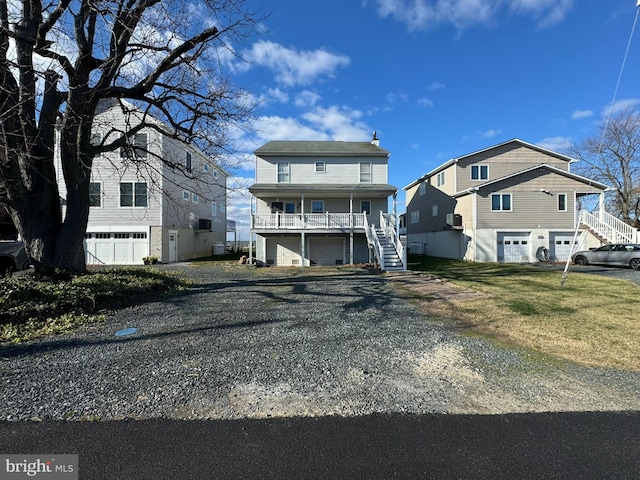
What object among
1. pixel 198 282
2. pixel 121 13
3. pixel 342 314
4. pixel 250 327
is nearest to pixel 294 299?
pixel 342 314

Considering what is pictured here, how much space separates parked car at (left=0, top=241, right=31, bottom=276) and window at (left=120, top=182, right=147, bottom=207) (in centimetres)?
611

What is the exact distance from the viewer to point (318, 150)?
19.2m

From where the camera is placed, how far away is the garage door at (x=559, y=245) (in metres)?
20.0

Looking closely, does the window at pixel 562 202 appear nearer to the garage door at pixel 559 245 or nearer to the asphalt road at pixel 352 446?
the garage door at pixel 559 245

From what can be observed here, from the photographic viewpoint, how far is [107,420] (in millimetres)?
2742

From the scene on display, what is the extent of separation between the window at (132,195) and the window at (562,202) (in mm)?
26716

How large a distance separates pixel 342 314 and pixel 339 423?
12.6ft

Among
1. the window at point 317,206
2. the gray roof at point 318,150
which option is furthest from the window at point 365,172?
the window at point 317,206

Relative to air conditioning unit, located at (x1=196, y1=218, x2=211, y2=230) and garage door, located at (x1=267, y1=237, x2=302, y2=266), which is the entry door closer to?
air conditioning unit, located at (x1=196, y1=218, x2=211, y2=230)

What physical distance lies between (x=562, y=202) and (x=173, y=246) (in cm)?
2597

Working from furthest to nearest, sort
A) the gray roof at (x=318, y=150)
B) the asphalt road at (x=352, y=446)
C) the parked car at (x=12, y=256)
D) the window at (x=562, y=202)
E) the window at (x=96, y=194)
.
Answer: the window at (x=562, y=202)
the window at (x=96, y=194)
the gray roof at (x=318, y=150)
the parked car at (x=12, y=256)
the asphalt road at (x=352, y=446)

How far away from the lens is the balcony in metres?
16.7

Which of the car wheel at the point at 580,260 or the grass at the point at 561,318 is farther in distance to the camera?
the car wheel at the point at 580,260

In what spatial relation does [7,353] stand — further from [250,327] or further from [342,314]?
[342,314]
